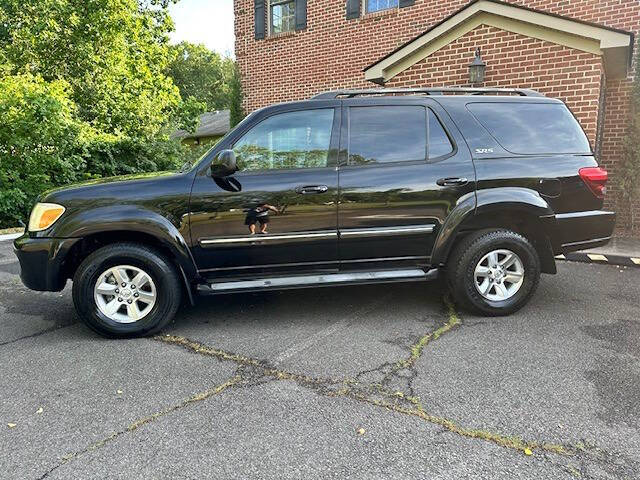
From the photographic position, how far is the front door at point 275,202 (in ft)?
→ 12.5

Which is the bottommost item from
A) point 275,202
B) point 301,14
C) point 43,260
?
point 43,260

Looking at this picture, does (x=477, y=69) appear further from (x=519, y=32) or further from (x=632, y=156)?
(x=632, y=156)

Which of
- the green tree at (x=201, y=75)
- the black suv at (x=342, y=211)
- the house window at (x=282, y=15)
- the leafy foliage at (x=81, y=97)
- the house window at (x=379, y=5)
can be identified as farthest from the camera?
the green tree at (x=201, y=75)

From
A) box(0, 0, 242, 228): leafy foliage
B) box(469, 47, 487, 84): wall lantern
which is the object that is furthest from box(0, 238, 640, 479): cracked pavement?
box(0, 0, 242, 228): leafy foliage

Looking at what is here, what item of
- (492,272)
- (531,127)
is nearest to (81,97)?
(531,127)

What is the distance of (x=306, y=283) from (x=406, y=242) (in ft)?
3.01

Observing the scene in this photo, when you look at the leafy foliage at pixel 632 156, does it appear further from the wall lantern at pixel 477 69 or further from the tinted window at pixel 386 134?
the tinted window at pixel 386 134

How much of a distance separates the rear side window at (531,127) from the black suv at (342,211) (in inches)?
0.4

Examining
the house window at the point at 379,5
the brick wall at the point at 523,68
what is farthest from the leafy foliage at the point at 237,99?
the brick wall at the point at 523,68

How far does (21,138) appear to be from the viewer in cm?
889

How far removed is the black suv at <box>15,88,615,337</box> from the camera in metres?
3.76

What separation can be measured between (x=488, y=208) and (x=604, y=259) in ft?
10.7

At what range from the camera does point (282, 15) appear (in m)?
11.9

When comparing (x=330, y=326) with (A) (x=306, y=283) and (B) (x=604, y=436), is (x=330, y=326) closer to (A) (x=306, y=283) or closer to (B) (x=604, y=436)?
(A) (x=306, y=283)
